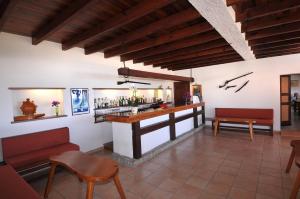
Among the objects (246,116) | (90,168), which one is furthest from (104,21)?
(246,116)

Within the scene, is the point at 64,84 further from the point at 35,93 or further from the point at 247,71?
the point at 247,71

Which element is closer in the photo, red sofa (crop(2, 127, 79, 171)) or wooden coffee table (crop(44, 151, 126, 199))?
wooden coffee table (crop(44, 151, 126, 199))

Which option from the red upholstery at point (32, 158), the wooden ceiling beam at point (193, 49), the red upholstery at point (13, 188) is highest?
the wooden ceiling beam at point (193, 49)

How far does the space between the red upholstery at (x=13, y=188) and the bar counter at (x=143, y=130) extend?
200 centimetres

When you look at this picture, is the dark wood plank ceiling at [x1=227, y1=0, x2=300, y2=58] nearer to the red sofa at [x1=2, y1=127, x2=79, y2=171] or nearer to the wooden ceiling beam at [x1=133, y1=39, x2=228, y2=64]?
the wooden ceiling beam at [x1=133, y1=39, x2=228, y2=64]

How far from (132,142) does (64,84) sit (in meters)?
2.08

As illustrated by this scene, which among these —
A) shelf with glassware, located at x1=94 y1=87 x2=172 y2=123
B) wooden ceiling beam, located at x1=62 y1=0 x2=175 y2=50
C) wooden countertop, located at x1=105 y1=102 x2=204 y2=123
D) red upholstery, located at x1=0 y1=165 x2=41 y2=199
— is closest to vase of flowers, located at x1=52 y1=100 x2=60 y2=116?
shelf with glassware, located at x1=94 y1=87 x2=172 y2=123

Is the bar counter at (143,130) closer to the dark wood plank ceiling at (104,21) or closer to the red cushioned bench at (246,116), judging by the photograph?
the dark wood plank ceiling at (104,21)

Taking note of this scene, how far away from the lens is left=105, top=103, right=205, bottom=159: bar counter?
12.0 feet

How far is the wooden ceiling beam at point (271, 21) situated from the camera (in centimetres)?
263

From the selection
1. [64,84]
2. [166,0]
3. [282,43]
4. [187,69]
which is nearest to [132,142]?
[64,84]

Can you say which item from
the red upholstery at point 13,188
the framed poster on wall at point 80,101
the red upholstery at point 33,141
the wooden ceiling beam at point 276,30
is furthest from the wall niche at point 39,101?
the wooden ceiling beam at point 276,30

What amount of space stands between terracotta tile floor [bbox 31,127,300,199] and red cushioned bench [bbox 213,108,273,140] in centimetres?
100

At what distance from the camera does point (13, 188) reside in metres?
1.74
